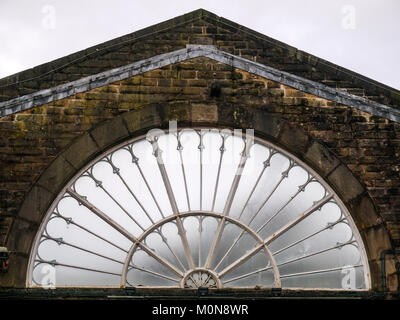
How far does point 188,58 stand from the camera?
956 cm

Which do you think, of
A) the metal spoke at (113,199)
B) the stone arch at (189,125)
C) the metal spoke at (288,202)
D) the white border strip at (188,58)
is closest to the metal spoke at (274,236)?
the metal spoke at (288,202)

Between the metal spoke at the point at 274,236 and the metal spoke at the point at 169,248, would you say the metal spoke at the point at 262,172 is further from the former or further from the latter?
the metal spoke at the point at 169,248

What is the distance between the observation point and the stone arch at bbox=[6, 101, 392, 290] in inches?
338

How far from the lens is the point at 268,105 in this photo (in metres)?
9.33

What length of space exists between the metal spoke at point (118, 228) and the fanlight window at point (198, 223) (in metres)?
0.01

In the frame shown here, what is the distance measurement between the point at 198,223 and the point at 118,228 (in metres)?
1.08

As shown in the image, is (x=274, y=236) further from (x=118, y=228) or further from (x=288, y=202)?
(x=118, y=228)

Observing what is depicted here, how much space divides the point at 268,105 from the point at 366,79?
1552 mm

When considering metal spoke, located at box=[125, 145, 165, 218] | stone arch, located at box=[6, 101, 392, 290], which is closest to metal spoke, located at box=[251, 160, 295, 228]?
stone arch, located at box=[6, 101, 392, 290]

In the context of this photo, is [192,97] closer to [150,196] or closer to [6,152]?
[150,196]

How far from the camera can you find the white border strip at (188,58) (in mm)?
9227

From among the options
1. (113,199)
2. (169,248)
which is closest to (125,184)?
(113,199)
